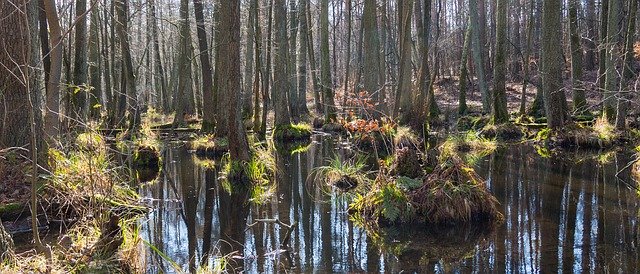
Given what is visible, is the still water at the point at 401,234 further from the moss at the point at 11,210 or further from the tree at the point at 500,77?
the tree at the point at 500,77

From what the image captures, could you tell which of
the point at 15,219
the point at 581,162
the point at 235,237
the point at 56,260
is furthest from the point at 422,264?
the point at 581,162

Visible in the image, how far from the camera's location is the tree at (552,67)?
15141 millimetres

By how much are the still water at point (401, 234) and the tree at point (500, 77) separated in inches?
312

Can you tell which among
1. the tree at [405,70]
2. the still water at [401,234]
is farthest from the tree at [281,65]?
the still water at [401,234]

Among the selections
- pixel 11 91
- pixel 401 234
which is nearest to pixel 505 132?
pixel 401 234

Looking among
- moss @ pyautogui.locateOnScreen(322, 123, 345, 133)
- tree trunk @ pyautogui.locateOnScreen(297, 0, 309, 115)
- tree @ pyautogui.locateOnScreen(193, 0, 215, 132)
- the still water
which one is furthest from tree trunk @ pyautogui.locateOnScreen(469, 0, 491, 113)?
the still water

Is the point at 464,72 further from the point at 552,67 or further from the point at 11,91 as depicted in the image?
the point at 11,91

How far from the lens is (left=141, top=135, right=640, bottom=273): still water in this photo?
5531mm

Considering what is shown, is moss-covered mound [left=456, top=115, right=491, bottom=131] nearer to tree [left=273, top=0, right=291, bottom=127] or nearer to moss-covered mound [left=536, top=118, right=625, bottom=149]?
moss-covered mound [left=536, top=118, right=625, bottom=149]

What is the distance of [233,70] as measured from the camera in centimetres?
1122

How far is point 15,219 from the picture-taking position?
700cm

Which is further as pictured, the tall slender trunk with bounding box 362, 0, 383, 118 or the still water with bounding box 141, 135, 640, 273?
the tall slender trunk with bounding box 362, 0, 383, 118

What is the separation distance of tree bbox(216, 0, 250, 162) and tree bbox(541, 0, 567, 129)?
8.61 metres

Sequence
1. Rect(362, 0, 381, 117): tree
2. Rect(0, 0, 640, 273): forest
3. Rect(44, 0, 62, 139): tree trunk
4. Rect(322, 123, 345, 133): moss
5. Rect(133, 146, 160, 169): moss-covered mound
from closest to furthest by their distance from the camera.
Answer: Rect(44, 0, 62, 139): tree trunk
Rect(0, 0, 640, 273): forest
Rect(133, 146, 160, 169): moss-covered mound
Rect(362, 0, 381, 117): tree
Rect(322, 123, 345, 133): moss
